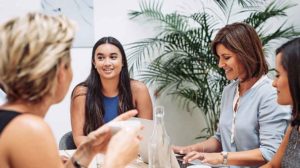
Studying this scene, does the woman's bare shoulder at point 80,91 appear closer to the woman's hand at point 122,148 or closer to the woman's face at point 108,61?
the woman's face at point 108,61

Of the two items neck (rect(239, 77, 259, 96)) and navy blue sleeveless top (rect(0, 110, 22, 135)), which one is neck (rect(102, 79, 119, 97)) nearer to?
neck (rect(239, 77, 259, 96))

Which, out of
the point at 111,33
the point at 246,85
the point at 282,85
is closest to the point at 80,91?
the point at 111,33

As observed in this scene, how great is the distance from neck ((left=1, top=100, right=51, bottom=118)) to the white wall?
7.26 ft

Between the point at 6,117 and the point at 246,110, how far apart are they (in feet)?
4.39

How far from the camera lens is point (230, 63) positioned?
2027 millimetres

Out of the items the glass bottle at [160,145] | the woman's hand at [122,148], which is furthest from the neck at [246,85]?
the woman's hand at [122,148]

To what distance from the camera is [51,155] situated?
96 cm

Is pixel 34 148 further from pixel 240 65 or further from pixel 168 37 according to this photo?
pixel 168 37

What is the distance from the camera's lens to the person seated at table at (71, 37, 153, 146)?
2.54 metres

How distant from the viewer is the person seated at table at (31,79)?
90cm

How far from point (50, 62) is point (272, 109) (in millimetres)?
1285

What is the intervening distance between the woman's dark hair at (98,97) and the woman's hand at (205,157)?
0.95 metres

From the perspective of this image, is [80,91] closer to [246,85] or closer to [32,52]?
[246,85]

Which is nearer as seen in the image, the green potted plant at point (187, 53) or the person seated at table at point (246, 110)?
the person seated at table at point (246, 110)
